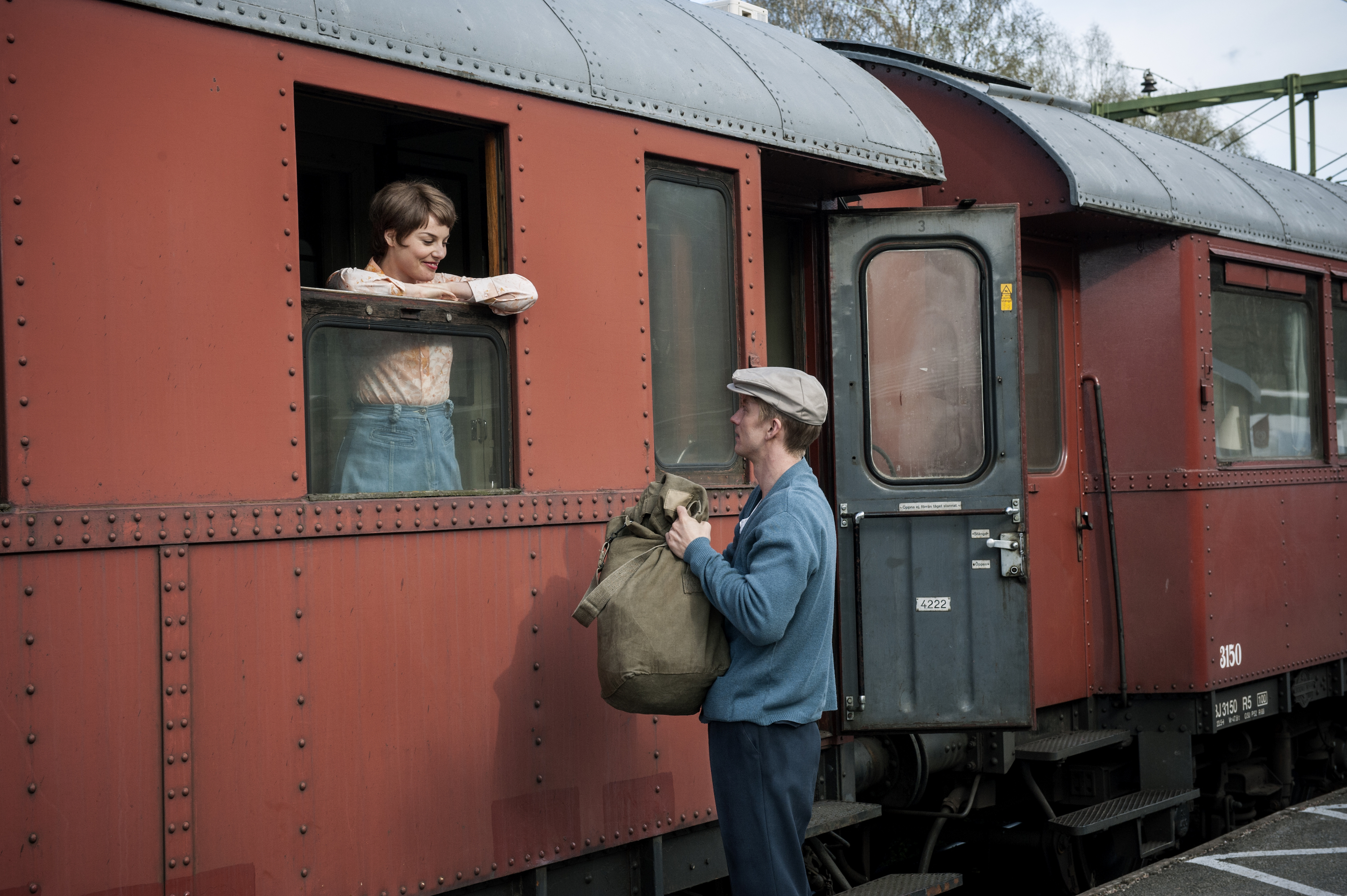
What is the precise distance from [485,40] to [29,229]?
1.28 meters

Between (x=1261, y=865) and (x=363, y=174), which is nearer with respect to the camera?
(x=363, y=174)

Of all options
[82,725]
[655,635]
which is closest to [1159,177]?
[655,635]

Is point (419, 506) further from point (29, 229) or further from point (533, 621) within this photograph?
point (29, 229)

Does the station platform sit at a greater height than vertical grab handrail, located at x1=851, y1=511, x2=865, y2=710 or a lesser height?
lesser

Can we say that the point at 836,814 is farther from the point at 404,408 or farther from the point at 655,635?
the point at 404,408

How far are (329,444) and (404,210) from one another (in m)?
0.66

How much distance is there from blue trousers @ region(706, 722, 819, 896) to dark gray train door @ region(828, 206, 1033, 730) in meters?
1.91

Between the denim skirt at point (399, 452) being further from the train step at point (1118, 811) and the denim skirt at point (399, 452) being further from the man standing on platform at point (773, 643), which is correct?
the train step at point (1118, 811)

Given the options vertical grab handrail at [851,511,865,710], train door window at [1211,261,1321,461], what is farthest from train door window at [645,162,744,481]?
train door window at [1211,261,1321,461]

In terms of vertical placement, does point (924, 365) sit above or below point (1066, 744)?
above

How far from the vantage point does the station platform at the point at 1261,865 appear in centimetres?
502

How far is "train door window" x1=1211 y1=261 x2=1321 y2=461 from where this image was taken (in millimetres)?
6340

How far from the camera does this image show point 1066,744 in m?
5.65

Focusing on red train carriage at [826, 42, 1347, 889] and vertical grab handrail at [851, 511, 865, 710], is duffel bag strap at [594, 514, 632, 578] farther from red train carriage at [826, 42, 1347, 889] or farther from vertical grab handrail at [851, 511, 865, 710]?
red train carriage at [826, 42, 1347, 889]
